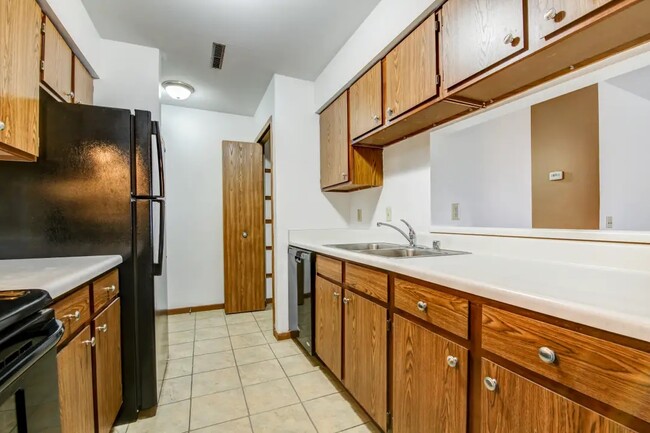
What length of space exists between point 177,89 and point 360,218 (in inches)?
86.2

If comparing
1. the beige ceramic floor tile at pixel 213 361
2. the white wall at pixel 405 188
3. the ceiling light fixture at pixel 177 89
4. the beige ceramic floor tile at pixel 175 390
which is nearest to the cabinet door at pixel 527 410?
the white wall at pixel 405 188

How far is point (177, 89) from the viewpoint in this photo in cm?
291

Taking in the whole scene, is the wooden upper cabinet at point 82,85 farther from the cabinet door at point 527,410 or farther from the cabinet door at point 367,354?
the cabinet door at point 527,410

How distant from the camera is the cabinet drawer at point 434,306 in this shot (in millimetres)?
972

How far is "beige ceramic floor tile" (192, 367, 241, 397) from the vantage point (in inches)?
74.9

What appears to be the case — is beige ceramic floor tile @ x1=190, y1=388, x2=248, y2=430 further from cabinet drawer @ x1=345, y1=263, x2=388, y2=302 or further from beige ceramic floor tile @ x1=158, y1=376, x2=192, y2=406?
cabinet drawer @ x1=345, y1=263, x2=388, y2=302

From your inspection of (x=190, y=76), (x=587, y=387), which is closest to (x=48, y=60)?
(x=190, y=76)

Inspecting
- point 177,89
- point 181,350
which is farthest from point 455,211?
point 177,89

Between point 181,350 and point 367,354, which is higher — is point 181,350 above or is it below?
below

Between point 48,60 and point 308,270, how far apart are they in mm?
1938

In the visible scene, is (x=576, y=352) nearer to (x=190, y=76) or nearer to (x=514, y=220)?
(x=514, y=220)

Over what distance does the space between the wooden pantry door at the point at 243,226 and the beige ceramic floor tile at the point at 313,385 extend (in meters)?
1.59

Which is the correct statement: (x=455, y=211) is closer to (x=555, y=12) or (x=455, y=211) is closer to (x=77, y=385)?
(x=555, y=12)

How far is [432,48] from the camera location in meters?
1.48
